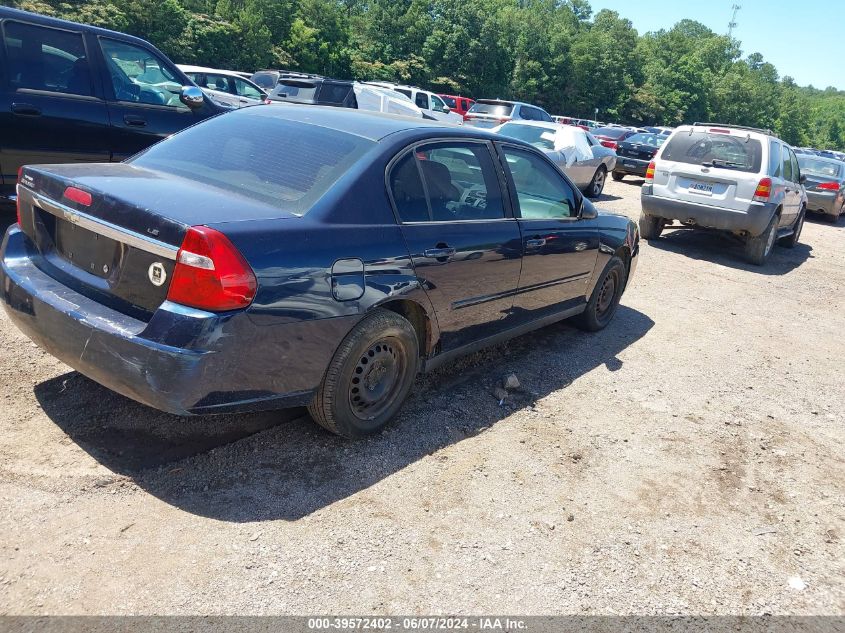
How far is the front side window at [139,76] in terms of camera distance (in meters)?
6.59

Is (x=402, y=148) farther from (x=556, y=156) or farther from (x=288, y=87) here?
(x=288, y=87)

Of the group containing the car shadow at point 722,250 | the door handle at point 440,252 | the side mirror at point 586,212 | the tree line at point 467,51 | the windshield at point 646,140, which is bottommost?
the car shadow at point 722,250

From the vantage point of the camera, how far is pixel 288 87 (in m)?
17.3

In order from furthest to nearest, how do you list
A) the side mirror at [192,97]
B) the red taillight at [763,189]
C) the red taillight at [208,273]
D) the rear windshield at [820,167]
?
1. the rear windshield at [820,167]
2. the red taillight at [763,189]
3. the side mirror at [192,97]
4. the red taillight at [208,273]

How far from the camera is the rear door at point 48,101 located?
590 cm

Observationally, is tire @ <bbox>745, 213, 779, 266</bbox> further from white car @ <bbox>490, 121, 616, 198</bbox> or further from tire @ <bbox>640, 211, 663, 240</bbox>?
white car @ <bbox>490, 121, 616, 198</bbox>

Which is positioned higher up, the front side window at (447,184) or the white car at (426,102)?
the white car at (426,102)

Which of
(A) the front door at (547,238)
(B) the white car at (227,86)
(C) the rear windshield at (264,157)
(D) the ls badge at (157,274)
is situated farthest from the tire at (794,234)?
(B) the white car at (227,86)

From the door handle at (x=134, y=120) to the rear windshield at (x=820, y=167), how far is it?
1587 centimetres

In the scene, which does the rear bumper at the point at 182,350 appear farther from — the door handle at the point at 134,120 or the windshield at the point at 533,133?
the windshield at the point at 533,133

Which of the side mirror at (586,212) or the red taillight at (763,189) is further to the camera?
the red taillight at (763,189)

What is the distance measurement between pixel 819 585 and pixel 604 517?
38.8 inches

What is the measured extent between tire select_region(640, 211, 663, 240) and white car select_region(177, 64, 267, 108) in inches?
391

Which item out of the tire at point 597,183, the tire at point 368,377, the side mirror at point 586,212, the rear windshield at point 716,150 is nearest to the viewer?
the tire at point 368,377
